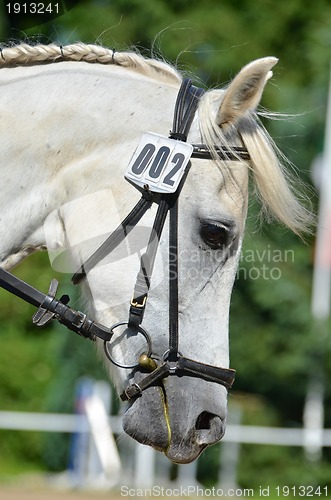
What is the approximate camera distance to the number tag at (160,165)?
287 cm

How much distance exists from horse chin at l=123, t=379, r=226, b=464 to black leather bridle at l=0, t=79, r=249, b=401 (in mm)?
55

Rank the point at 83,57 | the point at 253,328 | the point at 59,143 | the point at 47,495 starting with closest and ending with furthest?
1. the point at 59,143
2. the point at 83,57
3. the point at 47,495
4. the point at 253,328

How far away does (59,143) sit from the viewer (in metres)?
2.94

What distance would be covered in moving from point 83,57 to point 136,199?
63 centimetres

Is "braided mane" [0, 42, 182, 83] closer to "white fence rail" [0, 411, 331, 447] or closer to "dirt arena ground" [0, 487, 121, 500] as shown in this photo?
"dirt arena ground" [0, 487, 121, 500]

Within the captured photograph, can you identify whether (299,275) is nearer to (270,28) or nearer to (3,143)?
(270,28)

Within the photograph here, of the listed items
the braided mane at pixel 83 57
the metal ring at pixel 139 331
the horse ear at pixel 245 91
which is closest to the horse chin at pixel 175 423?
the metal ring at pixel 139 331

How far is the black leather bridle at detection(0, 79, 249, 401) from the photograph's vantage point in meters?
2.83

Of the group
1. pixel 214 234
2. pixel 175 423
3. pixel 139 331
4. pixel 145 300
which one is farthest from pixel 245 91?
pixel 175 423

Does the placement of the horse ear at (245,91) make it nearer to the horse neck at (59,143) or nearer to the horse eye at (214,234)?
the horse neck at (59,143)

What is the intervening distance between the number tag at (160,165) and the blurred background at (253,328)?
19.1 feet

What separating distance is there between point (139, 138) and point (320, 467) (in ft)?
27.0

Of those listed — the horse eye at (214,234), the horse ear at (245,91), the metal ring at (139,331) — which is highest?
the horse ear at (245,91)

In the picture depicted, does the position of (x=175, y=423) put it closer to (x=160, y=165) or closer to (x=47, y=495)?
(x=160, y=165)
